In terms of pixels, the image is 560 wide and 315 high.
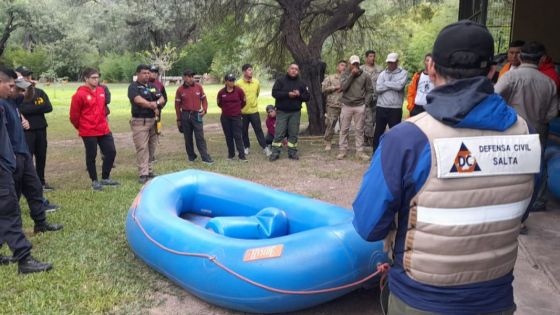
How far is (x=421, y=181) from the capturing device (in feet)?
4.98

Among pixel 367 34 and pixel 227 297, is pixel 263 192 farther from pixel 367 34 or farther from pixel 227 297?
pixel 367 34

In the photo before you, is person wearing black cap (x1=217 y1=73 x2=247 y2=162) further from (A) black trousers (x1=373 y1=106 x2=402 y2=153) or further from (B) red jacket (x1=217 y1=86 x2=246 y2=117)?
(A) black trousers (x1=373 y1=106 x2=402 y2=153)

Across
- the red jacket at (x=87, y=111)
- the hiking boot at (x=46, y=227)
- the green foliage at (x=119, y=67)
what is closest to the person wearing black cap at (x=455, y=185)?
the hiking boot at (x=46, y=227)

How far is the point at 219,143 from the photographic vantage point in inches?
433

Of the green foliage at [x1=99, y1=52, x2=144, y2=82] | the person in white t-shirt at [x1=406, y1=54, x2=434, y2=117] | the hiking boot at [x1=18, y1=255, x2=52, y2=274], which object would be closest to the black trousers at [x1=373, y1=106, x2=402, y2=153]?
the person in white t-shirt at [x1=406, y1=54, x2=434, y2=117]

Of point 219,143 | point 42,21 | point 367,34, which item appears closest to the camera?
point 219,143

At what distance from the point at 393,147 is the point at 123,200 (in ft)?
16.7

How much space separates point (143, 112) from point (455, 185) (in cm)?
609

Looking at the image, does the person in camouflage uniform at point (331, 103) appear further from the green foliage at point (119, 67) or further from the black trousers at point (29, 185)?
the green foliage at point (119, 67)

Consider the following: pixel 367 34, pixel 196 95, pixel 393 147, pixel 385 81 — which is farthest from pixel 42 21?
pixel 393 147

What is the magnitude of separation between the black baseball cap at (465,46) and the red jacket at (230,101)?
7.16 meters

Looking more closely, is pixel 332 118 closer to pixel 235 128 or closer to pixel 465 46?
pixel 235 128

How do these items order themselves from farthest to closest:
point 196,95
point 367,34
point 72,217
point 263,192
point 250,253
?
point 367,34 → point 196,95 → point 72,217 → point 263,192 → point 250,253

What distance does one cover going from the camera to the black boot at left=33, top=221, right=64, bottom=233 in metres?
4.86
